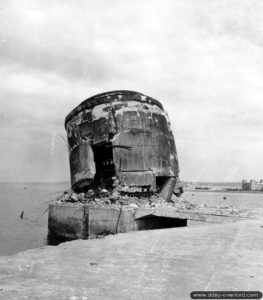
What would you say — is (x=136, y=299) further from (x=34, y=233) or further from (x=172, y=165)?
(x=34, y=233)

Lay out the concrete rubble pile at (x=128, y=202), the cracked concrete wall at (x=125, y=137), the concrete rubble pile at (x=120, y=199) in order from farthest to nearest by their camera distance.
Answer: the cracked concrete wall at (x=125, y=137), the concrete rubble pile at (x=120, y=199), the concrete rubble pile at (x=128, y=202)

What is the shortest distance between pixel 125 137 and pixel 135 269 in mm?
7839

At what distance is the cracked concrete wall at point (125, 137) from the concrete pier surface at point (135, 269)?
5.58m

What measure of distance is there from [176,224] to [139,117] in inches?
149

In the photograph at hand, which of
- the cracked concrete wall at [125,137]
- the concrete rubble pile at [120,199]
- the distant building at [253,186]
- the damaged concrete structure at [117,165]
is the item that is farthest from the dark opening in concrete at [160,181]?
the distant building at [253,186]

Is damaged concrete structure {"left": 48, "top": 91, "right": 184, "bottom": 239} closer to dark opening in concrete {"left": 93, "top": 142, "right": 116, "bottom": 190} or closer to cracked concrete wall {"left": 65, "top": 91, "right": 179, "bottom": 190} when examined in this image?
cracked concrete wall {"left": 65, "top": 91, "right": 179, "bottom": 190}

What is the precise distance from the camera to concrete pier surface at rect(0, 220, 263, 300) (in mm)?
3029

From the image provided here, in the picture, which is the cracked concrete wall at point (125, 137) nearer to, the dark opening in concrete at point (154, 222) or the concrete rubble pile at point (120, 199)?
the concrete rubble pile at point (120, 199)

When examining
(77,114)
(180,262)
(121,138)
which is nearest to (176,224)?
(121,138)

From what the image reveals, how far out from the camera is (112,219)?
979 centimetres

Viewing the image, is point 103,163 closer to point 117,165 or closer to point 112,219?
point 117,165

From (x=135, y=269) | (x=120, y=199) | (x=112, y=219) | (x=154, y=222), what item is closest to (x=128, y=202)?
(x=120, y=199)

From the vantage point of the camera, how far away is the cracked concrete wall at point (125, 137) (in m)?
11.4

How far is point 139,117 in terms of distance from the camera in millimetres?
11781
